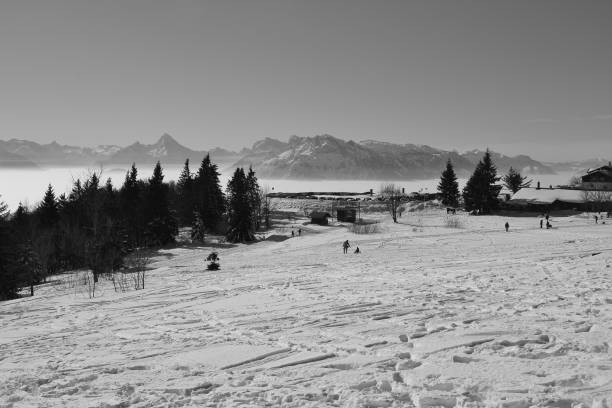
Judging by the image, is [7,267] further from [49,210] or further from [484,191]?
[484,191]

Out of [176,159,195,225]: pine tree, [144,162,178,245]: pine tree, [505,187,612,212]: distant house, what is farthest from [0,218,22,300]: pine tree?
[505,187,612,212]: distant house

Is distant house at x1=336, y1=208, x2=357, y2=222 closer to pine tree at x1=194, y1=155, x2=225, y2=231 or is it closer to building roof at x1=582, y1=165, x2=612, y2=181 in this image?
pine tree at x1=194, y1=155, x2=225, y2=231

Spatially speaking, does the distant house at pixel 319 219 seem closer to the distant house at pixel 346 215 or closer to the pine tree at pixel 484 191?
the distant house at pixel 346 215

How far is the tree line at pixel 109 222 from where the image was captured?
36.2m

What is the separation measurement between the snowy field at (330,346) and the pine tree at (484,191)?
58.7 m

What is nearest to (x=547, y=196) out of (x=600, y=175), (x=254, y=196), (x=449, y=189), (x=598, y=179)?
(x=449, y=189)

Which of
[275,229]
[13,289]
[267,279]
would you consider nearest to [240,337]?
[267,279]

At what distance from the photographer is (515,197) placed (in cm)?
8094

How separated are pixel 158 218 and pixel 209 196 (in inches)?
444

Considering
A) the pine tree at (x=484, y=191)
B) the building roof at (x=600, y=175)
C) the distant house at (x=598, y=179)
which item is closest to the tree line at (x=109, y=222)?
the pine tree at (x=484, y=191)

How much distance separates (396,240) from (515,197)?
44.6m

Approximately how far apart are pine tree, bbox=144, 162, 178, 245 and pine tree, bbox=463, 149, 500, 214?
5013 centimetres

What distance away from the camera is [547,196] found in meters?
77.9

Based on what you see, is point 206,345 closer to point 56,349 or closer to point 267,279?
point 56,349
